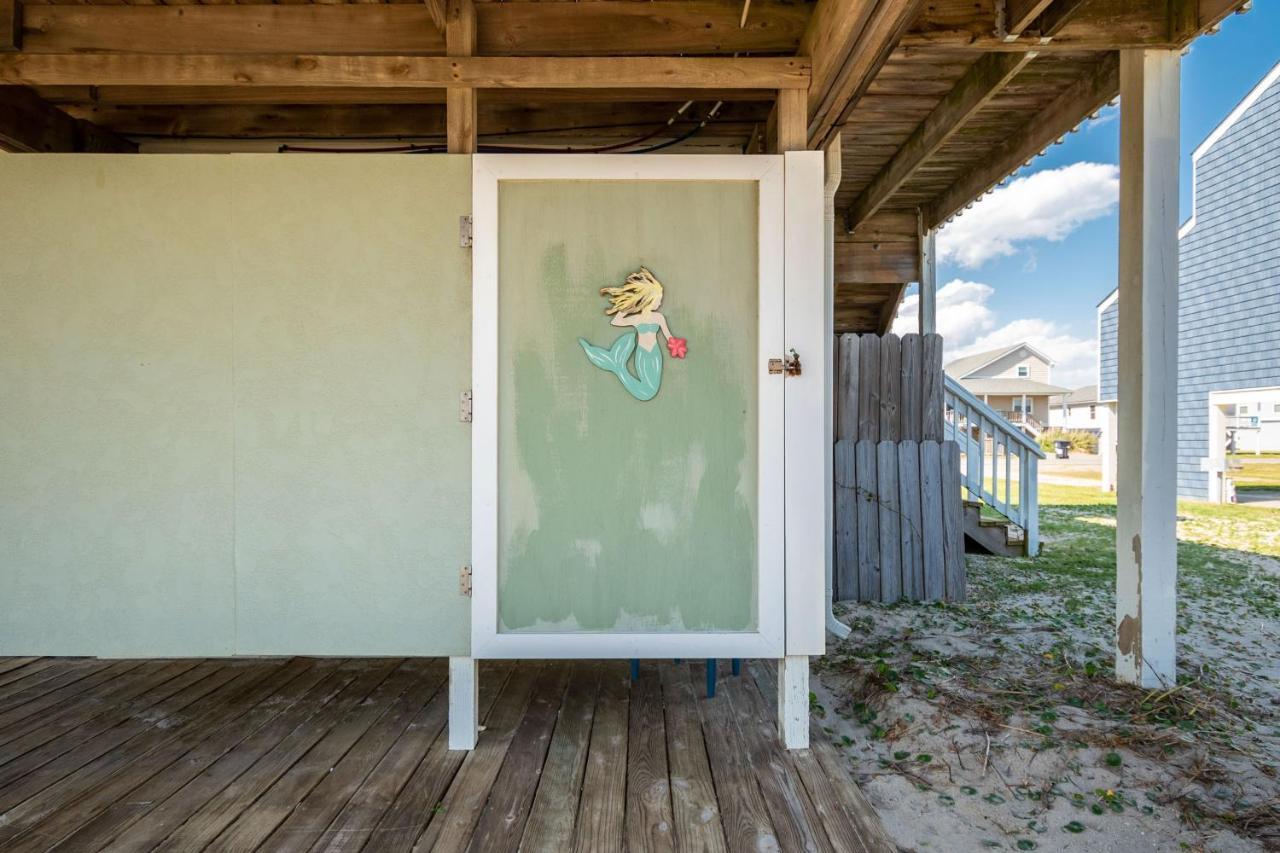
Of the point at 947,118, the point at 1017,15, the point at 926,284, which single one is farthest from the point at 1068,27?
the point at 926,284

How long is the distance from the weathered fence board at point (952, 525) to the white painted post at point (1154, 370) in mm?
1476

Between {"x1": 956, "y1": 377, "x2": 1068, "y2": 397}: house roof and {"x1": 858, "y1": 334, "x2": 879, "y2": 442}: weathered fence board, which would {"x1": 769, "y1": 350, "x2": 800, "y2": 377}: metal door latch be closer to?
{"x1": 858, "y1": 334, "x2": 879, "y2": 442}: weathered fence board

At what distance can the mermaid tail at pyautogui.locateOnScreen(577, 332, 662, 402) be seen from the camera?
2320 millimetres

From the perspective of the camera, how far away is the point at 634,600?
7.70 feet

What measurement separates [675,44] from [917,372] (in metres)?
2.90

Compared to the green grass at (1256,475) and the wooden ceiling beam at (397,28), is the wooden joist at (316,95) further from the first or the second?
the green grass at (1256,475)

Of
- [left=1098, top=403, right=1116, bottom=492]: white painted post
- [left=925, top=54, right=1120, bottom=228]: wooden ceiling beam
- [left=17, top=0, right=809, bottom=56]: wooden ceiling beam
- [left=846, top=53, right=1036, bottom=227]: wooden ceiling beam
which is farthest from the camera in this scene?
[left=1098, top=403, right=1116, bottom=492]: white painted post

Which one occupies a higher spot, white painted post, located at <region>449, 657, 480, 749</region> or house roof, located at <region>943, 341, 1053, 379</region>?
house roof, located at <region>943, 341, 1053, 379</region>

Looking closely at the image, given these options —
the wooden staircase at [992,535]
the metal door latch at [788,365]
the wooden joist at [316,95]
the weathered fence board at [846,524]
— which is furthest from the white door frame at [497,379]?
the wooden staircase at [992,535]

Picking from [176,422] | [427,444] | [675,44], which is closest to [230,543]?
[176,422]

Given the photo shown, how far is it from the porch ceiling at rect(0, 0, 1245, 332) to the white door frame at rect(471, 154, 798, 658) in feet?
1.11

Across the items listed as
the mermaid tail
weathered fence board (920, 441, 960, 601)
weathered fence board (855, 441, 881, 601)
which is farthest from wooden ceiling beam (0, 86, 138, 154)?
weathered fence board (920, 441, 960, 601)

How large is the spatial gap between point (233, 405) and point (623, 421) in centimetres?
147

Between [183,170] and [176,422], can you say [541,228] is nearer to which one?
[183,170]
